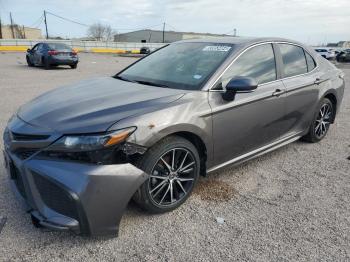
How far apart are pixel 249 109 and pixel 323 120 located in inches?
86.6

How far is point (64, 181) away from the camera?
Answer: 239cm

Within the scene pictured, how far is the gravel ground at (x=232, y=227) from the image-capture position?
2.55 metres

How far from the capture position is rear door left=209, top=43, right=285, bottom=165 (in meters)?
3.29

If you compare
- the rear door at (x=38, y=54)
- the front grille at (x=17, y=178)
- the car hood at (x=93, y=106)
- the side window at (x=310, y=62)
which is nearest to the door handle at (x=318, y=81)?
the side window at (x=310, y=62)

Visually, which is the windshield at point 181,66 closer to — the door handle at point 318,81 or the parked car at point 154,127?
the parked car at point 154,127

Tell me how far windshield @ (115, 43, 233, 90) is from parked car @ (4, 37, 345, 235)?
0.05 feet

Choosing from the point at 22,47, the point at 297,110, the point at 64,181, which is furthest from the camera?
A: the point at 22,47

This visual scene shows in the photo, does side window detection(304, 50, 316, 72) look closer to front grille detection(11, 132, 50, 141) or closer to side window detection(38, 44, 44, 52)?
front grille detection(11, 132, 50, 141)

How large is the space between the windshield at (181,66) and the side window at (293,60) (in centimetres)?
93

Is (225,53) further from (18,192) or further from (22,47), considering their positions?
(22,47)

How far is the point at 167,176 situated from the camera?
303 cm

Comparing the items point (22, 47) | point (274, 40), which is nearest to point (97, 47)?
point (22, 47)

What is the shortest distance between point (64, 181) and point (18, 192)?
0.68 meters

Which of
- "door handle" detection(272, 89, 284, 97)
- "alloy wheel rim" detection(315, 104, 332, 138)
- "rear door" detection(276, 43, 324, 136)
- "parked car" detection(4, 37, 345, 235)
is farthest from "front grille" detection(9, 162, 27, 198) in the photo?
"alloy wheel rim" detection(315, 104, 332, 138)
